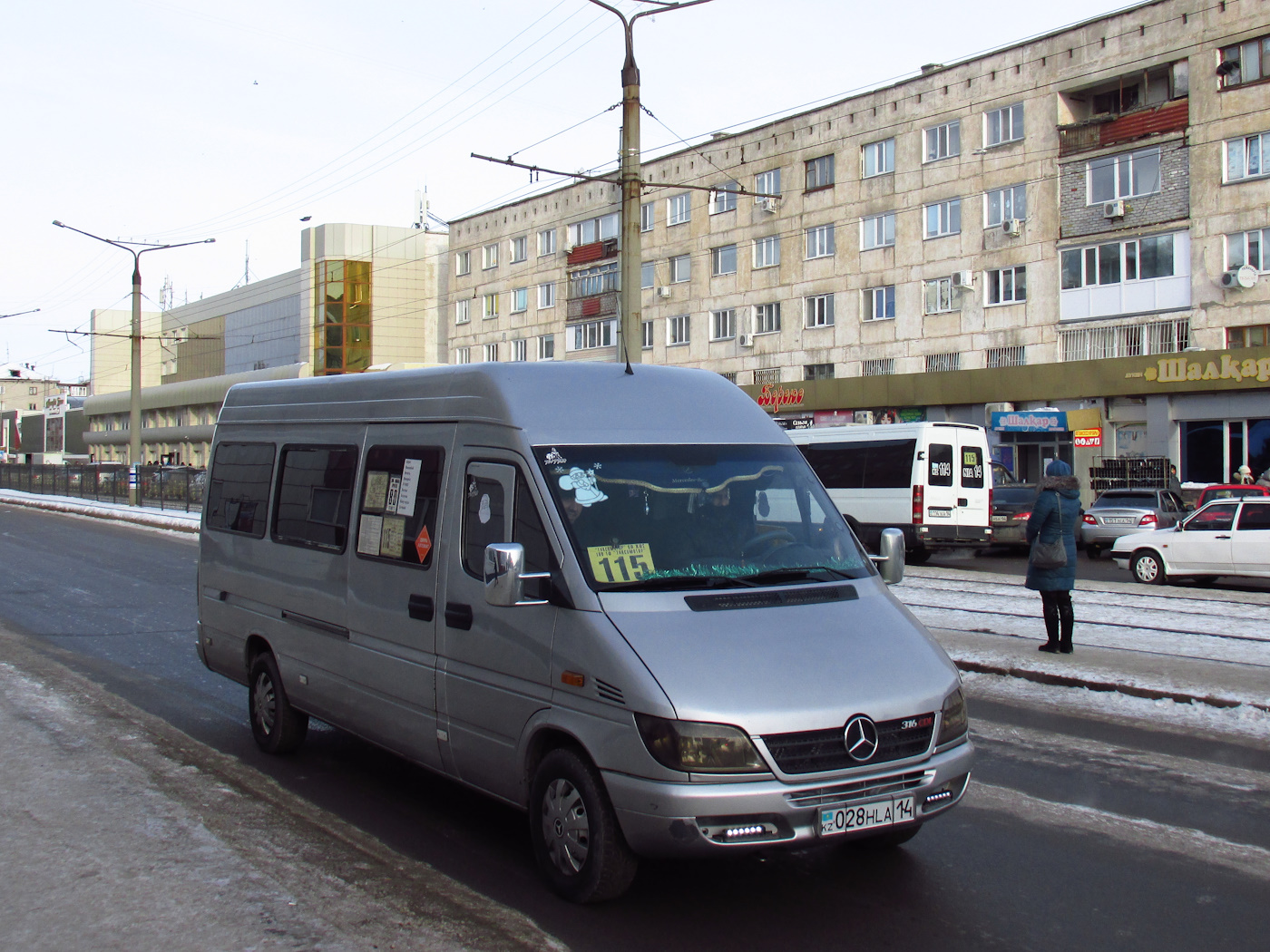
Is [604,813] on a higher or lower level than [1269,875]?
higher

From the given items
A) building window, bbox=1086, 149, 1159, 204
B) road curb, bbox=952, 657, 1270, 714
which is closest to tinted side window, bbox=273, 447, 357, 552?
road curb, bbox=952, 657, 1270, 714

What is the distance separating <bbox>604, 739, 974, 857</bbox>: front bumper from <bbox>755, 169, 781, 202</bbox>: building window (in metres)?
40.4

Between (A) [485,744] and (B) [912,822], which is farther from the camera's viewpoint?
(A) [485,744]

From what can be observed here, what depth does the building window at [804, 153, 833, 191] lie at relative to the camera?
1626 inches

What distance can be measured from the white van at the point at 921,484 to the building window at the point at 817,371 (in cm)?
1872

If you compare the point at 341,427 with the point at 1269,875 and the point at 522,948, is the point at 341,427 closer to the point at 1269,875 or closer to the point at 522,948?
the point at 522,948

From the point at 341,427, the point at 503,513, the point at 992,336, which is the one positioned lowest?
the point at 503,513

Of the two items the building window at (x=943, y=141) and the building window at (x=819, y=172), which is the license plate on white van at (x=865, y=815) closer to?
the building window at (x=943, y=141)

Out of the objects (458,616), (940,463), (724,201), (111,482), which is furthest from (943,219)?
(458,616)

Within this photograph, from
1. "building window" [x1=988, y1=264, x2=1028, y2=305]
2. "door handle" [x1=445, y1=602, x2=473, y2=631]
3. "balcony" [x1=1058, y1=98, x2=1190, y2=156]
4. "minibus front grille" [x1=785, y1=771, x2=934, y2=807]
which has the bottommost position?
"minibus front grille" [x1=785, y1=771, x2=934, y2=807]

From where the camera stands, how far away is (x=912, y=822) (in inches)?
173

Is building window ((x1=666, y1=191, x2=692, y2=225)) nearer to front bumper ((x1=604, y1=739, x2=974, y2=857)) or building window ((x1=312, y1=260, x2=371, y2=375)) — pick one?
building window ((x1=312, y1=260, x2=371, y2=375))

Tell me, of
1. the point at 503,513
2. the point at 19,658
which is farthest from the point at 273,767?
the point at 19,658

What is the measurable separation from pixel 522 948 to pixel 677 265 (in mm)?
44837
